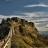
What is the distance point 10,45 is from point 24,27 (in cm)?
3756

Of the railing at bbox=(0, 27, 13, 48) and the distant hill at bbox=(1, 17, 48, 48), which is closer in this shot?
the railing at bbox=(0, 27, 13, 48)

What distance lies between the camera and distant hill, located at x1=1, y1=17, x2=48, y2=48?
119 m

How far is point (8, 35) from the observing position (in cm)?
11338

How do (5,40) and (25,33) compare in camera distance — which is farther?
(25,33)

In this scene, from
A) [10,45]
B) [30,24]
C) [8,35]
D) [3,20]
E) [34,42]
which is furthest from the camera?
[30,24]

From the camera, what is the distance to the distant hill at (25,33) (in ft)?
390

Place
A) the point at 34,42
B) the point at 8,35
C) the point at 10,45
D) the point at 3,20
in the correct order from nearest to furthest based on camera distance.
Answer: the point at 10,45 → the point at 8,35 → the point at 34,42 → the point at 3,20

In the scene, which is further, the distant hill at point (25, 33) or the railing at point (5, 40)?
the distant hill at point (25, 33)

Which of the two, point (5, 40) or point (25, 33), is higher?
A: point (25, 33)

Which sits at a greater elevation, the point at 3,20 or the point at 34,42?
the point at 3,20

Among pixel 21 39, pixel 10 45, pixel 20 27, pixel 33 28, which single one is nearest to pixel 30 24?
pixel 33 28

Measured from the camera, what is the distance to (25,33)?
435ft

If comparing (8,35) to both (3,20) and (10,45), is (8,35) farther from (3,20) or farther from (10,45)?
(3,20)

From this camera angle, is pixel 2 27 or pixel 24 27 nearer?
pixel 2 27
